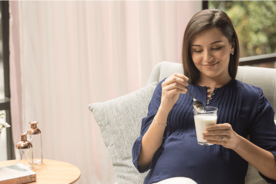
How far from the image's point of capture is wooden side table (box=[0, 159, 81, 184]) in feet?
4.91

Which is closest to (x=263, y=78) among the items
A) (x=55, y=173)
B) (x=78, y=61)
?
(x=55, y=173)

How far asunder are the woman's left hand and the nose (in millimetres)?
349

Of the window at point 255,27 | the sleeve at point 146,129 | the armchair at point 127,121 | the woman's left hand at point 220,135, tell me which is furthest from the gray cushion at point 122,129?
the window at point 255,27

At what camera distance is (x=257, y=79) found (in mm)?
1731

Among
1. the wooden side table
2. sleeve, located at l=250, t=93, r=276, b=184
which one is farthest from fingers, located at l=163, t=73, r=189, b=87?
the wooden side table

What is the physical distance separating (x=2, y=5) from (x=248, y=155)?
1.96 metres

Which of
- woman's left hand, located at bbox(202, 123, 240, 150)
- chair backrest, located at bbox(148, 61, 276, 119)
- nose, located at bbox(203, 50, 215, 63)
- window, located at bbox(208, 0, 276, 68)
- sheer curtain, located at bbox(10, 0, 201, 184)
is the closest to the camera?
woman's left hand, located at bbox(202, 123, 240, 150)

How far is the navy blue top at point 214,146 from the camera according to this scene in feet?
4.40

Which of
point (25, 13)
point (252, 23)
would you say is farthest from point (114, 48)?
point (252, 23)

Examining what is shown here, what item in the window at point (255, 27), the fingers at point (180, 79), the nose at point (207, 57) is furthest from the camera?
the window at point (255, 27)

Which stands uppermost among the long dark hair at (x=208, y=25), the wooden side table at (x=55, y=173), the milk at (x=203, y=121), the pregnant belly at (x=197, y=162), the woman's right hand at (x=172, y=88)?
the long dark hair at (x=208, y=25)

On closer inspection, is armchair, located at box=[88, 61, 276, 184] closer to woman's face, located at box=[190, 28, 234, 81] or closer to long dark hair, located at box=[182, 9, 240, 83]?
long dark hair, located at box=[182, 9, 240, 83]

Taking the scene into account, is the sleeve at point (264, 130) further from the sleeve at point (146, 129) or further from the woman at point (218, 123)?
the sleeve at point (146, 129)

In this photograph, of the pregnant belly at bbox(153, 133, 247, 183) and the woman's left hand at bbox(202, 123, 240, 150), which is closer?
the woman's left hand at bbox(202, 123, 240, 150)
